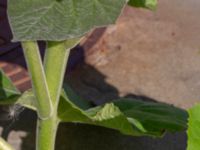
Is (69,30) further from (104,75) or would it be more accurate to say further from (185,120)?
(104,75)

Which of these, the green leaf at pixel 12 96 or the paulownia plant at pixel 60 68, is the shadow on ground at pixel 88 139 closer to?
the paulownia plant at pixel 60 68

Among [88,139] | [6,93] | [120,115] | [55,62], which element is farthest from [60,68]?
[88,139]

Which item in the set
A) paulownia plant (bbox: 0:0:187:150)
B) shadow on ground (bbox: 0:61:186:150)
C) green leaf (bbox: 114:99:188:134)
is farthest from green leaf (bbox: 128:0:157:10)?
shadow on ground (bbox: 0:61:186:150)

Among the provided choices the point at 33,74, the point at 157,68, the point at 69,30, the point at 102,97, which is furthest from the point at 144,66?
the point at 69,30

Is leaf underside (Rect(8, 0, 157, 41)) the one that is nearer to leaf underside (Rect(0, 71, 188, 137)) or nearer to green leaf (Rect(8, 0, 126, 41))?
green leaf (Rect(8, 0, 126, 41))

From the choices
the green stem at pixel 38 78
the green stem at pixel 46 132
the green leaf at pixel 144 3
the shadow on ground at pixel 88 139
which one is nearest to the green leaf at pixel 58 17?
the green stem at pixel 38 78

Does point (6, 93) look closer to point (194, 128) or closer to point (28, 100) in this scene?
point (28, 100)

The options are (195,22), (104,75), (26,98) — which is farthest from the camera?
(195,22)
